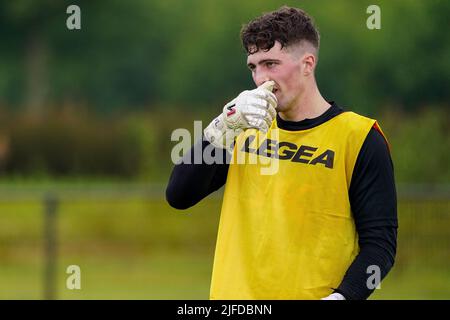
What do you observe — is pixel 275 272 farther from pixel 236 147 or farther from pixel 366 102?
pixel 366 102

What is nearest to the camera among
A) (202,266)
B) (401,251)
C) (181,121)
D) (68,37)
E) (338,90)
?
(401,251)

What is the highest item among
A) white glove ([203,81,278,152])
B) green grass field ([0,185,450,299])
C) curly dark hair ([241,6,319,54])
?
curly dark hair ([241,6,319,54])

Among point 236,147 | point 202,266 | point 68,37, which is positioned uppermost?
point 68,37

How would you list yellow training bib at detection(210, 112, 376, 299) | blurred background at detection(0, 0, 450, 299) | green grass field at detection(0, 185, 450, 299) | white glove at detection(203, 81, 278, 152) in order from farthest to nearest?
green grass field at detection(0, 185, 450, 299) → blurred background at detection(0, 0, 450, 299) → yellow training bib at detection(210, 112, 376, 299) → white glove at detection(203, 81, 278, 152)

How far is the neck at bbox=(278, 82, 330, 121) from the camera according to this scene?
496cm

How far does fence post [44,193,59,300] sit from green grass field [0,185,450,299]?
0.16 meters

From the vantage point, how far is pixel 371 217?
472 centimetres

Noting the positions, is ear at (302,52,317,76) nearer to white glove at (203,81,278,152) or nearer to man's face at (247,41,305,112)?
man's face at (247,41,305,112)

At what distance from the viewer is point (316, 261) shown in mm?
4832

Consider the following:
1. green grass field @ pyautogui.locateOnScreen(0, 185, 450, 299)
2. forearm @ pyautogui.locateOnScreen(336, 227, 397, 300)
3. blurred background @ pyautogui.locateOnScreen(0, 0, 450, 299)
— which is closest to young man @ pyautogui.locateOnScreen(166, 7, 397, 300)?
forearm @ pyautogui.locateOnScreen(336, 227, 397, 300)

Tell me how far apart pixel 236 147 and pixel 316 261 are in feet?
2.18

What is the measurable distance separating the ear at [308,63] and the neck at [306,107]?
2.6 inches

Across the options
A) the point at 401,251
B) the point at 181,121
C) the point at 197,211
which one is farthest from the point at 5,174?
the point at 401,251

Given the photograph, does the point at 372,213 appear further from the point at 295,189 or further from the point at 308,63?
the point at 308,63
